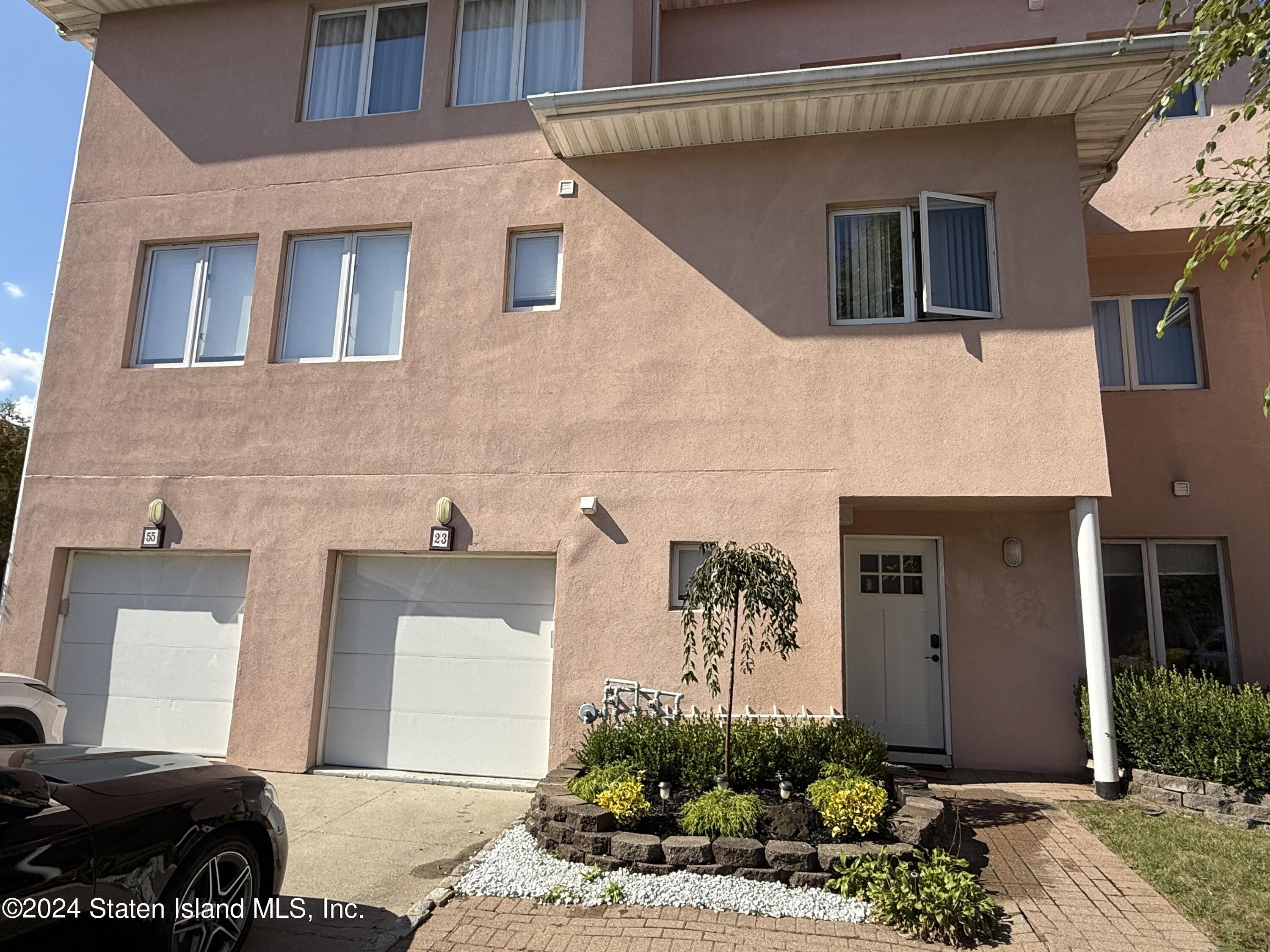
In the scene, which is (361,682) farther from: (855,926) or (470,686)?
(855,926)

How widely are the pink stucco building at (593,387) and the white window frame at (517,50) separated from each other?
5 cm

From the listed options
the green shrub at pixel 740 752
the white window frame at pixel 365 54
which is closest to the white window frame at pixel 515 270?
the white window frame at pixel 365 54

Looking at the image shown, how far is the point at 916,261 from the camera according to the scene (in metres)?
7.99

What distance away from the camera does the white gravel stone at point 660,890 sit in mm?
4773

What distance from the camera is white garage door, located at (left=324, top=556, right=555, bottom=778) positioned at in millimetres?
8047

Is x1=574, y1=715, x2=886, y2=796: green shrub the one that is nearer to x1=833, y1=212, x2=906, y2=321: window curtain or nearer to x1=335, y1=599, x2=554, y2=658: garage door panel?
x1=335, y1=599, x2=554, y2=658: garage door panel

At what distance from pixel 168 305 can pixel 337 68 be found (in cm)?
332

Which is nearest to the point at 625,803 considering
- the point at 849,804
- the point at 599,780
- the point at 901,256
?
the point at 599,780

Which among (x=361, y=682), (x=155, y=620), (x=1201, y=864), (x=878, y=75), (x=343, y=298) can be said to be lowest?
(x=1201, y=864)

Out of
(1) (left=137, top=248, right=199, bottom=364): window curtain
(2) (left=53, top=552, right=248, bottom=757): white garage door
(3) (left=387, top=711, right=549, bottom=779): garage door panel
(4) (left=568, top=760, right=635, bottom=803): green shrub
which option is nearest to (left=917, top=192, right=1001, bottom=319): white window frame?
(4) (left=568, top=760, right=635, bottom=803): green shrub

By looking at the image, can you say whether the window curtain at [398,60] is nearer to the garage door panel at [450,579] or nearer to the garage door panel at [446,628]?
the garage door panel at [450,579]

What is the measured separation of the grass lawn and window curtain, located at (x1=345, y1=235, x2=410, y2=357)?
302 inches

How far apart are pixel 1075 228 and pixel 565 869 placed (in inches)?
271

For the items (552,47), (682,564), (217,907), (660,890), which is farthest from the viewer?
(552,47)
